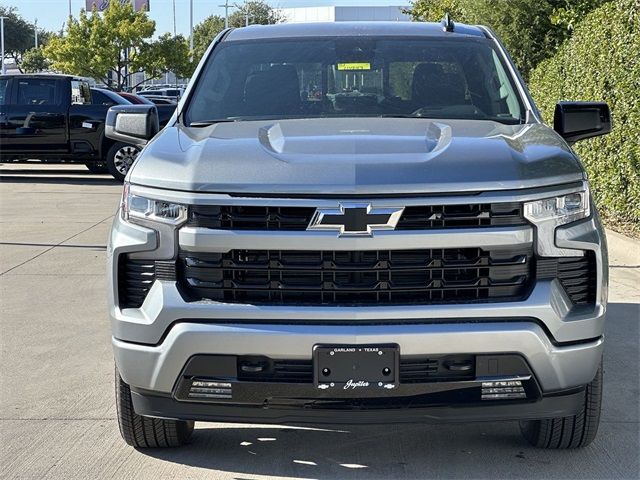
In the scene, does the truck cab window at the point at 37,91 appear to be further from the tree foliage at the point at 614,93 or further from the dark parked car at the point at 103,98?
the tree foliage at the point at 614,93

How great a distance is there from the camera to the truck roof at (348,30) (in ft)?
18.5

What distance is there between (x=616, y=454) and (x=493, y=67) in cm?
210

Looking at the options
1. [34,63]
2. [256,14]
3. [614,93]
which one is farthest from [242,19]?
[614,93]

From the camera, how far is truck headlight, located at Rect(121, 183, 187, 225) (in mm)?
3838

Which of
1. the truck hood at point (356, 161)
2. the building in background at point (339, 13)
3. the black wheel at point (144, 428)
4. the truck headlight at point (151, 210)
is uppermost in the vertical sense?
the building in background at point (339, 13)

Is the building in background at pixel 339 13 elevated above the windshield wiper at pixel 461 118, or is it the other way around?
the building in background at pixel 339 13

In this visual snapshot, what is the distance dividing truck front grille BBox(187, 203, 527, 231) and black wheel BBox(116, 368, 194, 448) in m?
0.87

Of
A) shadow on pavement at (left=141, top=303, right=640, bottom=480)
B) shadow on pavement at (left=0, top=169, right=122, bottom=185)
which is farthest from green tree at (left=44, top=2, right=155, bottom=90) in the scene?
shadow on pavement at (left=141, top=303, right=640, bottom=480)

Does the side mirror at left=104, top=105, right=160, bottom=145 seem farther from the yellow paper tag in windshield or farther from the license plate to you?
the license plate

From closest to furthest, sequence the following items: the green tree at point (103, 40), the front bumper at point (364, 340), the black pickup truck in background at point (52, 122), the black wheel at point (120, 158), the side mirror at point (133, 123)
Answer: the front bumper at point (364, 340) → the side mirror at point (133, 123) → the black wheel at point (120, 158) → the black pickup truck in background at point (52, 122) → the green tree at point (103, 40)

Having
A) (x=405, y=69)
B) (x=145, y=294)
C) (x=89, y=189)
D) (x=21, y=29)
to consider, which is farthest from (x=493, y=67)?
(x=21, y=29)

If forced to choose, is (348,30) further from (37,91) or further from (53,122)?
(37,91)

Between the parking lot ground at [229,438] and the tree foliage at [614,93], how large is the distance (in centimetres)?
296

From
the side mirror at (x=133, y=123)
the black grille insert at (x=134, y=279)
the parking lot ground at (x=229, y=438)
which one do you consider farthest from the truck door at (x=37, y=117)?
the black grille insert at (x=134, y=279)
